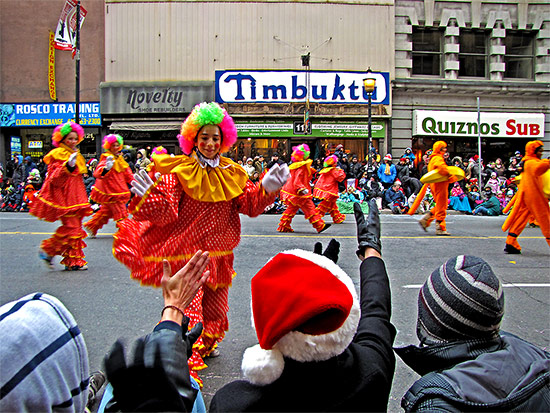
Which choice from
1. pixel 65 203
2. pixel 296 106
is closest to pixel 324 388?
pixel 65 203

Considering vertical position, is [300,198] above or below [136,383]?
below

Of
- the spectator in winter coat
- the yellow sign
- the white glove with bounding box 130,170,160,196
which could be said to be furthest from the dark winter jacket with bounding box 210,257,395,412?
the yellow sign

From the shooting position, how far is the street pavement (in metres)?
4.09

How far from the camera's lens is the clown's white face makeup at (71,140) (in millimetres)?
6891

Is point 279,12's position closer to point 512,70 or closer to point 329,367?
point 512,70

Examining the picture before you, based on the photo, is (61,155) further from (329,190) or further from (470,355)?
(470,355)

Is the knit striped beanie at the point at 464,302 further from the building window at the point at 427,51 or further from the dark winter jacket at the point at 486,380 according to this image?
the building window at the point at 427,51

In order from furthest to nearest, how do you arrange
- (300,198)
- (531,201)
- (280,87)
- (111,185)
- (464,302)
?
(280,87)
(300,198)
(111,185)
(531,201)
(464,302)

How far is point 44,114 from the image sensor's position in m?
20.8

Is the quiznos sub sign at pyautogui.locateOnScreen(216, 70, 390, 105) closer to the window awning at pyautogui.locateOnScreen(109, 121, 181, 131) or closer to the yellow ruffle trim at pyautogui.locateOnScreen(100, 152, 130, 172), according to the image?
the window awning at pyautogui.locateOnScreen(109, 121, 181, 131)

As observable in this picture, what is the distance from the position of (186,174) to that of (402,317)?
8.67 ft

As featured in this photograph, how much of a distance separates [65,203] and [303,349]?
6.31m

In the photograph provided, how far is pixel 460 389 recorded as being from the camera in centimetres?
A: 142

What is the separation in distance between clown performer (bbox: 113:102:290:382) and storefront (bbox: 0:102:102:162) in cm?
1894
